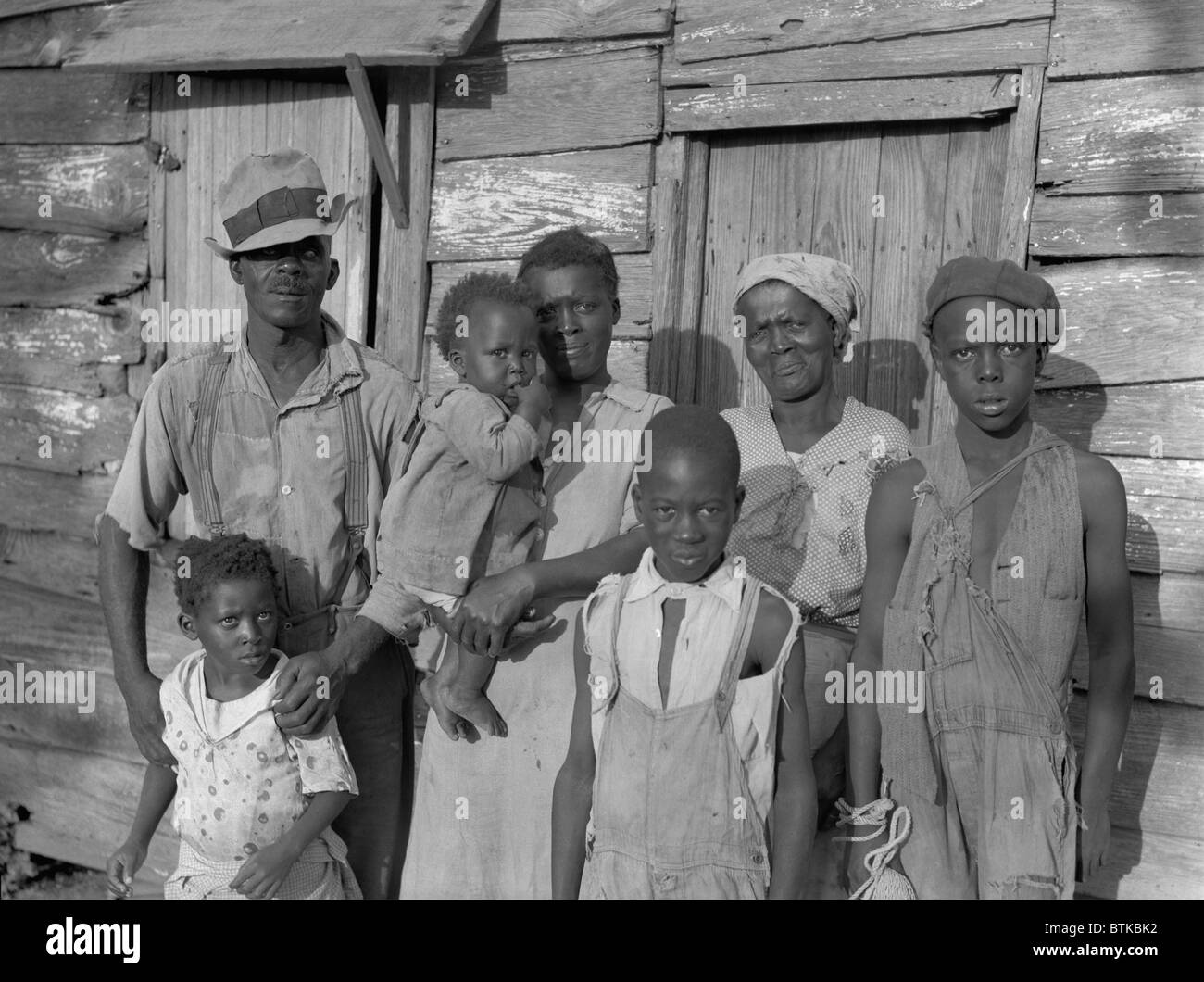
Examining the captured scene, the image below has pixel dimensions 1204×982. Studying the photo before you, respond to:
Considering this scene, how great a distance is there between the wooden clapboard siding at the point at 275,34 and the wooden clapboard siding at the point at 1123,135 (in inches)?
75.4

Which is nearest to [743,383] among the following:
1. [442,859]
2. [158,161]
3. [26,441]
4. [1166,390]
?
[1166,390]

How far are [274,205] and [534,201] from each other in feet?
4.67

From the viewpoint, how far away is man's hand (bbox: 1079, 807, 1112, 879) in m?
2.79

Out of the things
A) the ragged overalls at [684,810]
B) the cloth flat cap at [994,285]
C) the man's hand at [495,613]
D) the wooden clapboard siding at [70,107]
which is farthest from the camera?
the wooden clapboard siding at [70,107]

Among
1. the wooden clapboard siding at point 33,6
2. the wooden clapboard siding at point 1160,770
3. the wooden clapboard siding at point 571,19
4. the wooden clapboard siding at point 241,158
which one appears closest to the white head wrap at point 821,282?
the wooden clapboard siding at point 1160,770

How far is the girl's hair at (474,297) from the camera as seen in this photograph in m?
3.07

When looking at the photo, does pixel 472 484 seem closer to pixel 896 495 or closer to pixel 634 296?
pixel 896 495

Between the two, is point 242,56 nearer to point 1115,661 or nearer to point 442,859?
point 442,859

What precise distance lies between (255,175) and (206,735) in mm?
1390

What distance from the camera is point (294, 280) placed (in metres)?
3.24

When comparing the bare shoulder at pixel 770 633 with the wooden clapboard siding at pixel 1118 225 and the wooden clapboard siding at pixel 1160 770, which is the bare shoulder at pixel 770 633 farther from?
the wooden clapboard siding at pixel 1118 225

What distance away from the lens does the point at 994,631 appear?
276cm

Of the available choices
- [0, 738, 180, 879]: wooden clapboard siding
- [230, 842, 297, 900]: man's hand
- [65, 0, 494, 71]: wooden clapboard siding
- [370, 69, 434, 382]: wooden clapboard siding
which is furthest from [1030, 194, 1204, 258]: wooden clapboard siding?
[0, 738, 180, 879]: wooden clapboard siding

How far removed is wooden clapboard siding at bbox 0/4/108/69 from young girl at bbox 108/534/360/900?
2.88m
